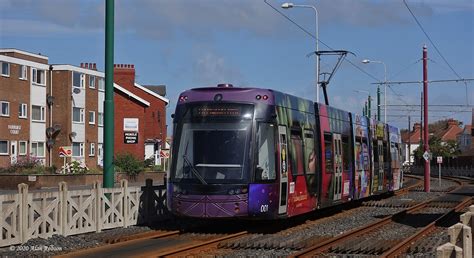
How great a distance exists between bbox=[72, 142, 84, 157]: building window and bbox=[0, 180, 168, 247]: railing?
43.2 m

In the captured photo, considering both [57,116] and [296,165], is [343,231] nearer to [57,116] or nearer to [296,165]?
[296,165]

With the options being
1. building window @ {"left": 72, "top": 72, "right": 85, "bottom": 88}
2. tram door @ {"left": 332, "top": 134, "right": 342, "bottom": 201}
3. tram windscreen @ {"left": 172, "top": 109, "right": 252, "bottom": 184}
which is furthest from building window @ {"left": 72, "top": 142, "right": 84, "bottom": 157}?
tram windscreen @ {"left": 172, "top": 109, "right": 252, "bottom": 184}

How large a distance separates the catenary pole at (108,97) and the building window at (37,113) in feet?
134

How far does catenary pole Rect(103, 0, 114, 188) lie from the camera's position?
18.3 m

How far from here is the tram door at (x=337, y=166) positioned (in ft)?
70.1

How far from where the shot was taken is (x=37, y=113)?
5828cm

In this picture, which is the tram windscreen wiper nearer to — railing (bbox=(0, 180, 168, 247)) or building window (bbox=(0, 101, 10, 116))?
railing (bbox=(0, 180, 168, 247))

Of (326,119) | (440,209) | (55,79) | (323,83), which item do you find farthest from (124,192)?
(55,79)

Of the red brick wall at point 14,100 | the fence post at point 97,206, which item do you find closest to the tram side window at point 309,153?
the fence post at point 97,206

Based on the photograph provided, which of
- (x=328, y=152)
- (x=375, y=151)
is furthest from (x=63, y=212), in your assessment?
(x=375, y=151)

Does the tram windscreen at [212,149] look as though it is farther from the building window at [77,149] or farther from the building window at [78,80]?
the building window at [77,149]

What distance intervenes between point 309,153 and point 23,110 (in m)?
41.0

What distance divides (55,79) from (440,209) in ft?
134

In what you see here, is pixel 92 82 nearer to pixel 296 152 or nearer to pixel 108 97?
pixel 108 97
